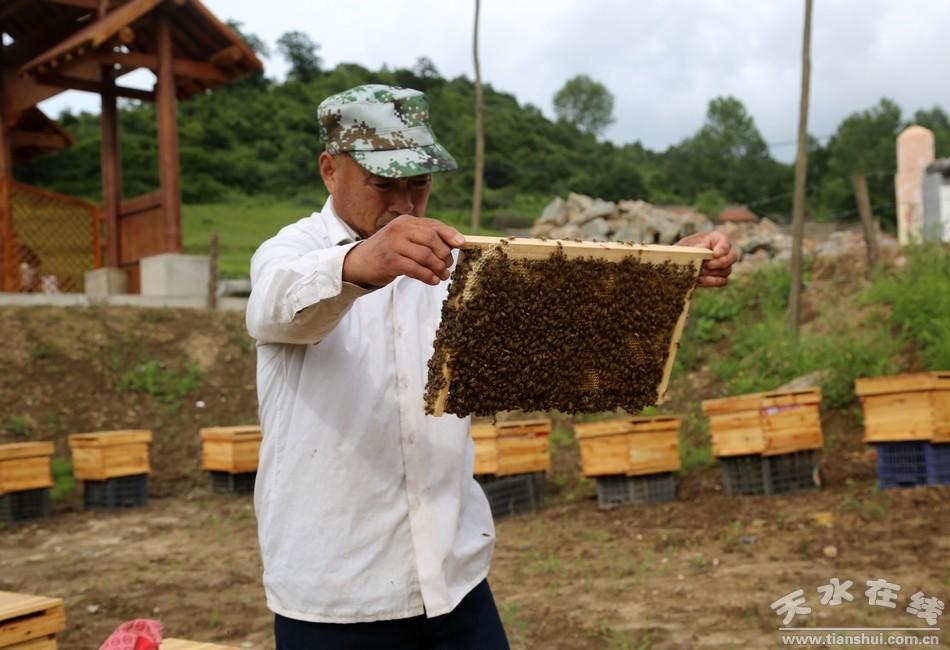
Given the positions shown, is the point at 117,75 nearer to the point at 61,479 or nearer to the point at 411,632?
the point at 61,479

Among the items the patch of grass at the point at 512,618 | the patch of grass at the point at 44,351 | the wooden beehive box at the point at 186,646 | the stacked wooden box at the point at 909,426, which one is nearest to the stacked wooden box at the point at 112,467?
the patch of grass at the point at 44,351

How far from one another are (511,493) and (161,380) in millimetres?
7029

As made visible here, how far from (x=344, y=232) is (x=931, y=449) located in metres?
7.88

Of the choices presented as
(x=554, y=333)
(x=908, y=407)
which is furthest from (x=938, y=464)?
(x=554, y=333)

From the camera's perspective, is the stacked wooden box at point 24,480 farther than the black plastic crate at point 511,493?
Yes

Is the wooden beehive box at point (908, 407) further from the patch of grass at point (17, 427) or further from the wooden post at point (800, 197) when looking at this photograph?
the patch of grass at point (17, 427)

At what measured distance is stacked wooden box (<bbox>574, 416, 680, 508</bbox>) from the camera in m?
9.86

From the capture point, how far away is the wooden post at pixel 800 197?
14359 millimetres

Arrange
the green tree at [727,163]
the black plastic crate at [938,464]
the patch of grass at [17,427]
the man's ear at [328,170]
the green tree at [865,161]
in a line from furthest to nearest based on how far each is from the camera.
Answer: the green tree at [727,163] < the green tree at [865,161] < the patch of grass at [17,427] < the black plastic crate at [938,464] < the man's ear at [328,170]

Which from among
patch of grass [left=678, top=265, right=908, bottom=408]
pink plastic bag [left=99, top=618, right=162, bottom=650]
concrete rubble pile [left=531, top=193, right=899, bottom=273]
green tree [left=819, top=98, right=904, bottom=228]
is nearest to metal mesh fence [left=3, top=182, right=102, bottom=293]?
concrete rubble pile [left=531, top=193, right=899, bottom=273]

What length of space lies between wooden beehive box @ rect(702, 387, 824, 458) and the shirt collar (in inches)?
298

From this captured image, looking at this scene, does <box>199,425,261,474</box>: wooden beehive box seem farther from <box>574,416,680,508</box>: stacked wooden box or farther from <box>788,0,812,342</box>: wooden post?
<box>788,0,812,342</box>: wooden post

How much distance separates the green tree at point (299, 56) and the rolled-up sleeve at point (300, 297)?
7608cm

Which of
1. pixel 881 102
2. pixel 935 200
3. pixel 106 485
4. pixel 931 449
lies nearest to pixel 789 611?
pixel 931 449
